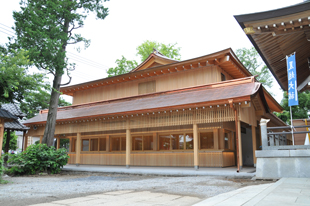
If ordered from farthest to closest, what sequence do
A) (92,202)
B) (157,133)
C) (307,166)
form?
(157,133), (307,166), (92,202)

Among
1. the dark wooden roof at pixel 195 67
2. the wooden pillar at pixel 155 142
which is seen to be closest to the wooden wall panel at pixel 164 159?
the wooden pillar at pixel 155 142

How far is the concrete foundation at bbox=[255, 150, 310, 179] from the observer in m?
7.88

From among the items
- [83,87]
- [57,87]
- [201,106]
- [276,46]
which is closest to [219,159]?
[201,106]

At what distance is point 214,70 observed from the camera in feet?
48.4

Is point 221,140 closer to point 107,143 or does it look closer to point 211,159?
point 211,159

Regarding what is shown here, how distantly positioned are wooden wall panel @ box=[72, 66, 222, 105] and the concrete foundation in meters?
6.83

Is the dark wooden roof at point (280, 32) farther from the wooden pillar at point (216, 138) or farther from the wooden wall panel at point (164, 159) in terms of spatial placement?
the wooden wall panel at point (164, 159)

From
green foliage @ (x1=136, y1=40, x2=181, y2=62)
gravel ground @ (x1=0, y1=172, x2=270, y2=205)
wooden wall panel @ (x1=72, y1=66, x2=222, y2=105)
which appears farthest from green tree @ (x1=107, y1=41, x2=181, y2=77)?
gravel ground @ (x1=0, y1=172, x2=270, y2=205)

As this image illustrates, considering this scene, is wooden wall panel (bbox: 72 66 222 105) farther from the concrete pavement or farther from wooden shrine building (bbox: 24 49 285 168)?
the concrete pavement

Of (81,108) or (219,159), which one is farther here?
(81,108)

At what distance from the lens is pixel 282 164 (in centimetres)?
823

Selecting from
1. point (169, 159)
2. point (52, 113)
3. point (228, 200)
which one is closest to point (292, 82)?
point (228, 200)

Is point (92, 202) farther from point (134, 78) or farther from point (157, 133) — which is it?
point (134, 78)

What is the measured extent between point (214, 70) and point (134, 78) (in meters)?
5.90
